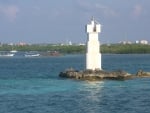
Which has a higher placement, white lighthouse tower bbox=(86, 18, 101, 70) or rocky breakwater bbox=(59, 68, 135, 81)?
white lighthouse tower bbox=(86, 18, 101, 70)

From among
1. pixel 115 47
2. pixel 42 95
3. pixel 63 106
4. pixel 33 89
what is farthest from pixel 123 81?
pixel 115 47

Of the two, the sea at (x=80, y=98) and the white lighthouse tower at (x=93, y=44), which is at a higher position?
the white lighthouse tower at (x=93, y=44)

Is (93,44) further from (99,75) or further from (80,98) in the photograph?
(80,98)

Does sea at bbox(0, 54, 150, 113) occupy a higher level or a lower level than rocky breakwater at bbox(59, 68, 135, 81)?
lower

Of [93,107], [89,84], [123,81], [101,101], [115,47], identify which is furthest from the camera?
[115,47]

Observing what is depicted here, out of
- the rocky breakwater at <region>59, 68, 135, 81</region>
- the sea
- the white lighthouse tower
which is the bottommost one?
the sea

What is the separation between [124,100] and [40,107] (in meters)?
6.34

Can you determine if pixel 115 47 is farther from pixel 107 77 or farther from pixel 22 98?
pixel 22 98

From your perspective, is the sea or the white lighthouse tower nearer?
the sea

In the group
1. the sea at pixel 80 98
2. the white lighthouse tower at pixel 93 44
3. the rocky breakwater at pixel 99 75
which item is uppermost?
the white lighthouse tower at pixel 93 44

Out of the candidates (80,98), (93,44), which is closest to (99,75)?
(93,44)

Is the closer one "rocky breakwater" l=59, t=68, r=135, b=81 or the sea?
the sea

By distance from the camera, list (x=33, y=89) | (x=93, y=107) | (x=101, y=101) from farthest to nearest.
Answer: (x=33, y=89)
(x=101, y=101)
(x=93, y=107)

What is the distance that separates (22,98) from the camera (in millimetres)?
40719
